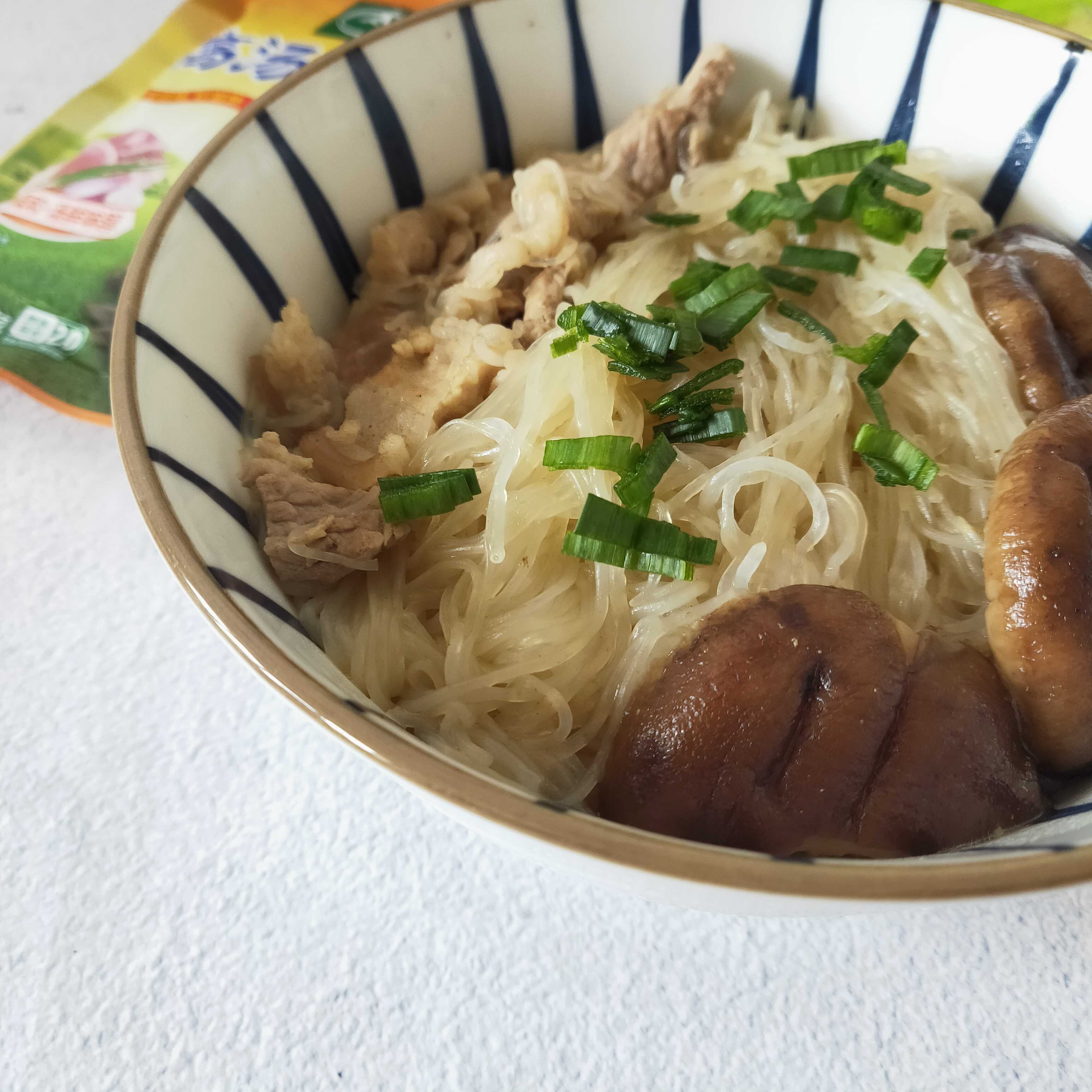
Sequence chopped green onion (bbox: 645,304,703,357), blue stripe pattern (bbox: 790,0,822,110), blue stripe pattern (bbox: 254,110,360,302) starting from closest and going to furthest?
chopped green onion (bbox: 645,304,703,357) → blue stripe pattern (bbox: 254,110,360,302) → blue stripe pattern (bbox: 790,0,822,110)

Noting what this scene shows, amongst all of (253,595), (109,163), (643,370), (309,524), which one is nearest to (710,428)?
(643,370)

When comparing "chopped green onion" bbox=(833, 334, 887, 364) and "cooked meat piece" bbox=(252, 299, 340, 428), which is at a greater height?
"chopped green onion" bbox=(833, 334, 887, 364)

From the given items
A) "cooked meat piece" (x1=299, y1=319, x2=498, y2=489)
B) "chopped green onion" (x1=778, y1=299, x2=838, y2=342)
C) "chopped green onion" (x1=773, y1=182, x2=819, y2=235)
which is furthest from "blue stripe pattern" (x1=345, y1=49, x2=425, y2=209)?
"chopped green onion" (x1=778, y1=299, x2=838, y2=342)

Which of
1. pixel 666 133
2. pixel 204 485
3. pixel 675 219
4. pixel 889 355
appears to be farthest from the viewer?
pixel 666 133

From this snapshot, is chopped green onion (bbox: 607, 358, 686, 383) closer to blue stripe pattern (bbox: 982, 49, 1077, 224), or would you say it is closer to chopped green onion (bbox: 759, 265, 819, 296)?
chopped green onion (bbox: 759, 265, 819, 296)

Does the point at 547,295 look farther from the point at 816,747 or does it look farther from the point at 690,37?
the point at 816,747

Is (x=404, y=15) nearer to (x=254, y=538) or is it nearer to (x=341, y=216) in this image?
(x=341, y=216)
